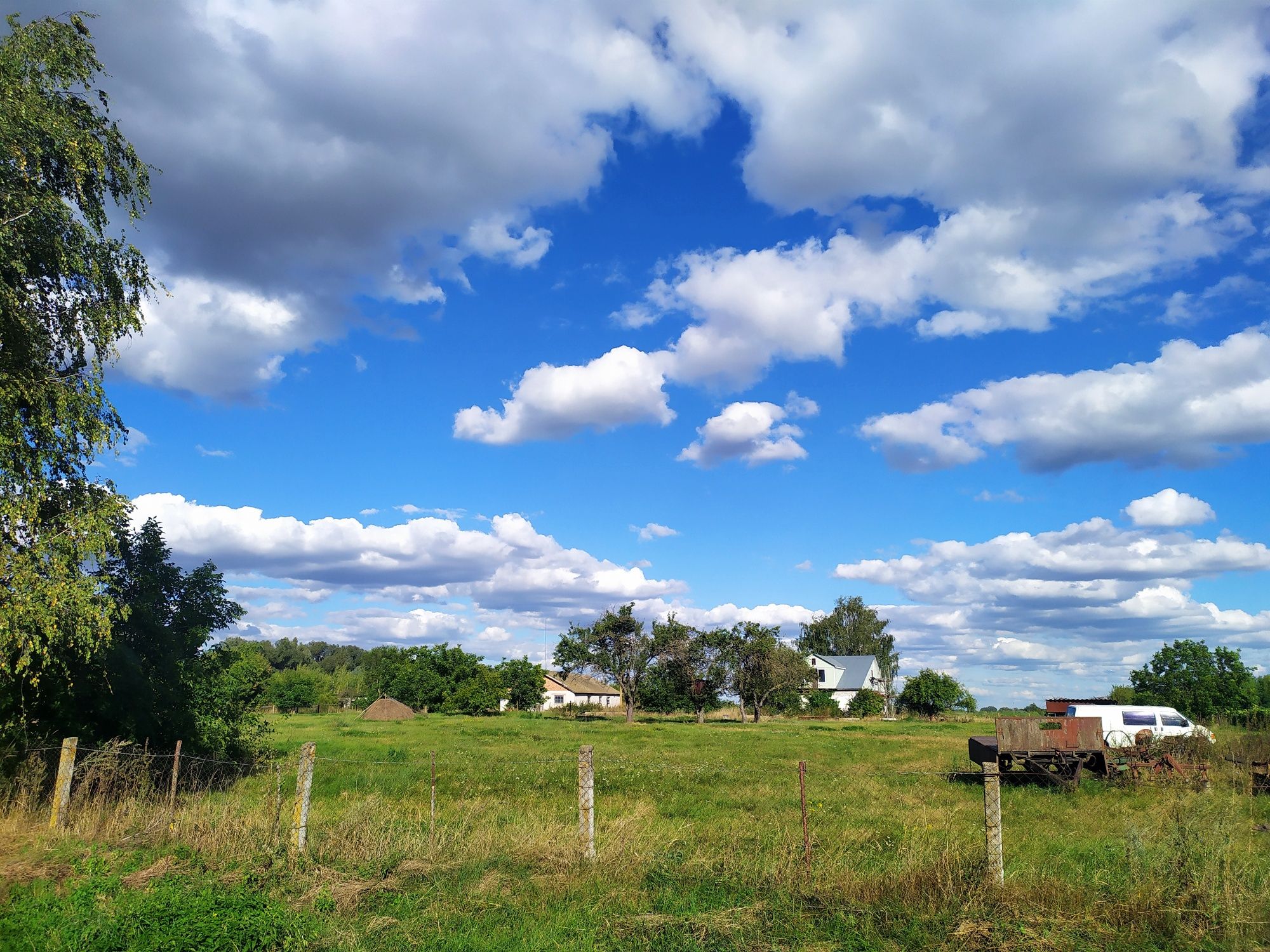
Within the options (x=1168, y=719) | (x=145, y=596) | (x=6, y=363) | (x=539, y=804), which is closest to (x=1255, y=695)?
(x=1168, y=719)

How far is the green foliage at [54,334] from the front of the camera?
1243 centimetres

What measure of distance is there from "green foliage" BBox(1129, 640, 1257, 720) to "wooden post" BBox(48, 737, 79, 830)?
5834 cm

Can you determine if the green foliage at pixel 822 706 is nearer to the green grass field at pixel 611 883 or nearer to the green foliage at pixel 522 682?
the green foliage at pixel 522 682

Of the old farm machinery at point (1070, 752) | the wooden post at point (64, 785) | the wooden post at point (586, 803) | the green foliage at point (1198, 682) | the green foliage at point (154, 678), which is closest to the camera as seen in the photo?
the wooden post at point (586, 803)

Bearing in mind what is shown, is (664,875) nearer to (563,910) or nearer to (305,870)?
(563,910)

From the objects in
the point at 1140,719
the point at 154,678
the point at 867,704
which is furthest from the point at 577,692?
the point at 154,678

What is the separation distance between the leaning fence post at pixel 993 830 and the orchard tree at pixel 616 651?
6234cm

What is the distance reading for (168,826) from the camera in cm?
1091

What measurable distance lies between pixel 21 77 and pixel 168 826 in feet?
42.3

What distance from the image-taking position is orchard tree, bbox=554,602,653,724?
6962cm

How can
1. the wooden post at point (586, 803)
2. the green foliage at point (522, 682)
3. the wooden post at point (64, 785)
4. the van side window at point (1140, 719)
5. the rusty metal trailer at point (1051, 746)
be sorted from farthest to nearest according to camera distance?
the green foliage at point (522, 682) < the van side window at point (1140, 719) < the rusty metal trailer at point (1051, 746) < the wooden post at point (64, 785) < the wooden post at point (586, 803)

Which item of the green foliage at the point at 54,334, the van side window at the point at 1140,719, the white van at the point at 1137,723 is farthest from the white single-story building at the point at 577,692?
the green foliage at the point at 54,334

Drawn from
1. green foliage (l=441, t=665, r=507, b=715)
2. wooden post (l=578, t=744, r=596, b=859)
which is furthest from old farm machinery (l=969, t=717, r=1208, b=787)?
green foliage (l=441, t=665, r=507, b=715)

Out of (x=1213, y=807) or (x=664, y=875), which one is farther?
(x=1213, y=807)
